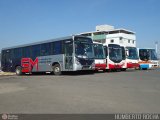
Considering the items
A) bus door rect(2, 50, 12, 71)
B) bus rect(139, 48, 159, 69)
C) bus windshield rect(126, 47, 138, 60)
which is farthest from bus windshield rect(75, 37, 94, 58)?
bus rect(139, 48, 159, 69)

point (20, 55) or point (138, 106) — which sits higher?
point (20, 55)

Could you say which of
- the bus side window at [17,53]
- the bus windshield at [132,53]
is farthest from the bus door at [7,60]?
the bus windshield at [132,53]

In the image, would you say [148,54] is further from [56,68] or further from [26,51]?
[26,51]

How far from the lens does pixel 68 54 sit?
18.6 meters

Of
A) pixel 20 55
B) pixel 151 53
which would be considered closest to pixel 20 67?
pixel 20 55

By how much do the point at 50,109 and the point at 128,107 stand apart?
221cm

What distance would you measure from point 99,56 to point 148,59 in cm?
1017

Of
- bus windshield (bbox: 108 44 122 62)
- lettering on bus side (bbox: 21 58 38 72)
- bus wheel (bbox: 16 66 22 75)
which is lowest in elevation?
bus wheel (bbox: 16 66 22 75)

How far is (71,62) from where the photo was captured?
18359mm

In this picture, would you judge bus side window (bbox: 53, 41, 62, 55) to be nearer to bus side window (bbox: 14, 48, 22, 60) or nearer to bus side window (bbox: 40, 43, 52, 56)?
bus side window (bbox: 40, 43, 52, 56)

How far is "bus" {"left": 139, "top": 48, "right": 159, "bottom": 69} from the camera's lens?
29.3m

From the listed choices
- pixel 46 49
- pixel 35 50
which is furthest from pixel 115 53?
pixel 35 50

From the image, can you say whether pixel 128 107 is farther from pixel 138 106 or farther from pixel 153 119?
pixel 153 119

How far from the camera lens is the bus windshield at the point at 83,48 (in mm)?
18513
